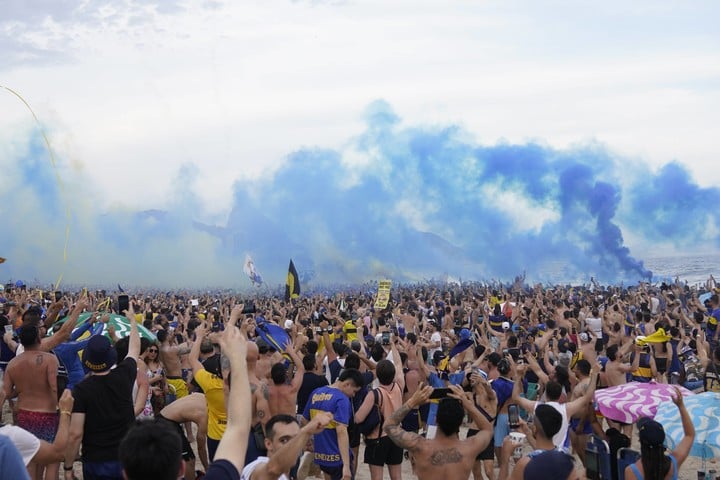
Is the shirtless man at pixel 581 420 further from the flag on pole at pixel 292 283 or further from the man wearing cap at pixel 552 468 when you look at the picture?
the flag on pole at pixel 292 283

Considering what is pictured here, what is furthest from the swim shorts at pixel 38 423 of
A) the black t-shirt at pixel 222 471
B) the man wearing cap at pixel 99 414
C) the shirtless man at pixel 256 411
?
the black t-shirt at pixel 222 471

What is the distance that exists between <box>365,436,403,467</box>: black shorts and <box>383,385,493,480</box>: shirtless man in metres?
2.44

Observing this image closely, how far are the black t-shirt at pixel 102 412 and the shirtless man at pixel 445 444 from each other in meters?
2.09

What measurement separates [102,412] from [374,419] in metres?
2.84

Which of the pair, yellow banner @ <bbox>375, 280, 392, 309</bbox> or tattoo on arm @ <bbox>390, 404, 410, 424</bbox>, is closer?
tattoo on arm @ <bbox>390, 404, 410, 424</bbox>

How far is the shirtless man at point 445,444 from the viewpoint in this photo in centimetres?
491

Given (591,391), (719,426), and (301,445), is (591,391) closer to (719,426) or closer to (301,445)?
(719,426)

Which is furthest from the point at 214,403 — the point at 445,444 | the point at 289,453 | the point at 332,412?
the point at 289,453

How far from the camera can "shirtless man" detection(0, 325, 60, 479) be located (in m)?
6.69

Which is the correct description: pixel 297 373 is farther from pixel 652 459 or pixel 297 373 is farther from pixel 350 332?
pixel 350 332

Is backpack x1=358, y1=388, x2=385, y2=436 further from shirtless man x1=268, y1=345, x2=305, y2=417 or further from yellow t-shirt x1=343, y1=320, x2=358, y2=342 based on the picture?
yellow t-shirt x1=343, y1=320, x2=358, y2=342

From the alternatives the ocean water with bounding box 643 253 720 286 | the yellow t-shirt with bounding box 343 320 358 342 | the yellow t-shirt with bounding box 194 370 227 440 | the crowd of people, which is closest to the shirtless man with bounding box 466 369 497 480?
the crowd of people

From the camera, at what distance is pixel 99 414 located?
216 inches

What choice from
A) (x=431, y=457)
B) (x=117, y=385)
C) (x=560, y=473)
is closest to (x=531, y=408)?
(x=431, y=457)
